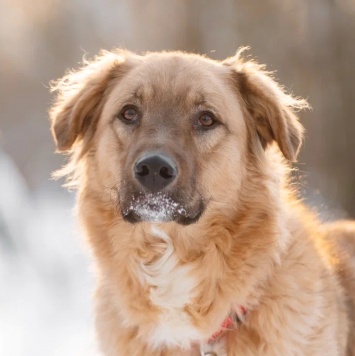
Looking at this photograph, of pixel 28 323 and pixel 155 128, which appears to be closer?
pixel 155 128

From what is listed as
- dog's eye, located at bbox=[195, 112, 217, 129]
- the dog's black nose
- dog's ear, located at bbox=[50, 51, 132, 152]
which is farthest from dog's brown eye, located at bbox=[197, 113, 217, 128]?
dog's ear, located at bbox=[50, 51, 132, 152]

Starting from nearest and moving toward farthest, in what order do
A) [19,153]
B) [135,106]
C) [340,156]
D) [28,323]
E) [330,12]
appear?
[135,106] → [28,323] → [340,156] → [19,153] → [330,12]

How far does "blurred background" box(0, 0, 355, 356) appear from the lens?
6395 millimetres

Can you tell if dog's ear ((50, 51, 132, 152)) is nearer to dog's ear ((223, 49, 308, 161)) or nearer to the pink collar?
dog's ear ((223, 49, 308, 161))

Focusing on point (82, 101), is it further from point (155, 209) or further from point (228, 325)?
point (228, 325)

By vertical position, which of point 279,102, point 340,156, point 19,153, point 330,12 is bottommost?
point 279,102

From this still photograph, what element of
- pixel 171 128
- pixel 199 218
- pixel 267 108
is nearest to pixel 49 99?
pixel 267 108

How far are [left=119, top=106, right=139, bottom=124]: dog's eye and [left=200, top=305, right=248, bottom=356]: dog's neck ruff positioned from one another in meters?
1.22

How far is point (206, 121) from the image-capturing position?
164 inches

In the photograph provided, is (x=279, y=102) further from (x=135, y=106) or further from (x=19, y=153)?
(x=19, y=153)

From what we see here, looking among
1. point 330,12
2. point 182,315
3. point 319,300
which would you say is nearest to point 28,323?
point 182,315

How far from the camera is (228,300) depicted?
389 cm

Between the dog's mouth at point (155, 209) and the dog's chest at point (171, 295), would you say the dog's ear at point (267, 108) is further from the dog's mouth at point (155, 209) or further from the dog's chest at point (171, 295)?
the dog's chest at point (171, 295)

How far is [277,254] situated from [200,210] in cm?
48
